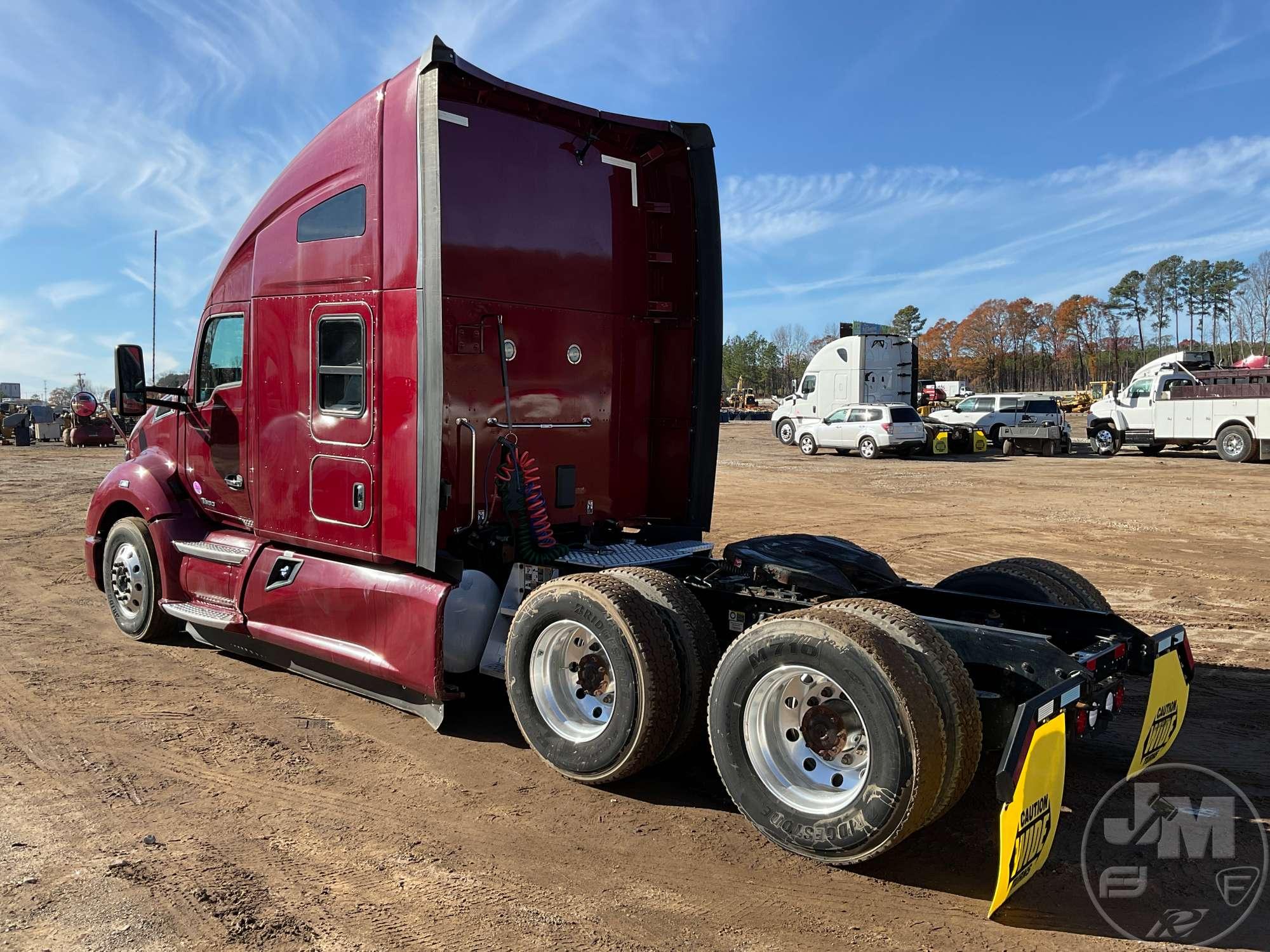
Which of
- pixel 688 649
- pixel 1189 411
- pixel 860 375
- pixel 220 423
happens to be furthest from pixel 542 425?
pixel 860 375

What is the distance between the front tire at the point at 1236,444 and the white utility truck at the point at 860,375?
9.25 m

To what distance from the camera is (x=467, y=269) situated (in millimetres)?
5285

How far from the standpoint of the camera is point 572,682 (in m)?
4.77

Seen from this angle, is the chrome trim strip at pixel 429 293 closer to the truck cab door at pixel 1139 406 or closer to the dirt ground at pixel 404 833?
the dirt ground at pixel 404 833

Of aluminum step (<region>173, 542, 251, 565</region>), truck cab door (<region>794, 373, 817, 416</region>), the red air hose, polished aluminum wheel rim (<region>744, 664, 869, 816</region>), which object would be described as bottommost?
polished aluminum wheel rim (<region>744, 664, 869, 816</region>)

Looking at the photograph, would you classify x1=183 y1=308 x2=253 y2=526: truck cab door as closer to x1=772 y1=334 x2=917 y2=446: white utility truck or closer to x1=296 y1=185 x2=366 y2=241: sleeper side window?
x1=296 y1=185 x2=366 y2=241: sleeper side window

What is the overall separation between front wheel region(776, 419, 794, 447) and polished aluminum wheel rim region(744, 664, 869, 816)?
97.3 feet

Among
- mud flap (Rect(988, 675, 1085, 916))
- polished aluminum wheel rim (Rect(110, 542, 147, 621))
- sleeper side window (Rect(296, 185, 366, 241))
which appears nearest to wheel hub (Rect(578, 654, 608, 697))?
mud flap (Rect(988, 675, 1085, 916))

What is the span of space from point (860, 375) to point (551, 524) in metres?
25.9

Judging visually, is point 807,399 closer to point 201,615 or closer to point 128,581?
point 128,581

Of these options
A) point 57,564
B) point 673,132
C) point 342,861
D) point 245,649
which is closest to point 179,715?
point 245,649

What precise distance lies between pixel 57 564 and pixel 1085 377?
111 meters

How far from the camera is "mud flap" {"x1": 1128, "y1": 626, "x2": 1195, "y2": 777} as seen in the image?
161 inches

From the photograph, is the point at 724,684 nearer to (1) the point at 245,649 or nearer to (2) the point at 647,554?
(2) the point at 647,554
